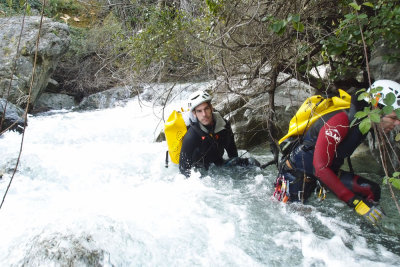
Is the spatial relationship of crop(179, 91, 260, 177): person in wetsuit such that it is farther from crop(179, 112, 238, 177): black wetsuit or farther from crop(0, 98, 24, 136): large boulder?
crop(0, 98, 24, 136): large boulder

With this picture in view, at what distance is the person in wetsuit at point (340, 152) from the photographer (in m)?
2.64

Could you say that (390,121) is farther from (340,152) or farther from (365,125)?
(365,125)

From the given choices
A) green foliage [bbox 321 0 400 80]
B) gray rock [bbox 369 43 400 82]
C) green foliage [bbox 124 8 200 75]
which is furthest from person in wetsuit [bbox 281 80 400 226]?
green foliage [bbox 124 8 200 75]

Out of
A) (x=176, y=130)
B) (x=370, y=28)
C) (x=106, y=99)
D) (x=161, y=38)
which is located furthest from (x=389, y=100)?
(x=106, y=99)

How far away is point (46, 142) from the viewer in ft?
26.3

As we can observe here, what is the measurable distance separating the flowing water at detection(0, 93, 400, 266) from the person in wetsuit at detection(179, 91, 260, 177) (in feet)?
0.89

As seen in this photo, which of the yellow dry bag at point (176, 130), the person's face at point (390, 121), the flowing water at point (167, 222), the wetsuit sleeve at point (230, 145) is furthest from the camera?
the wetsuit sleeve at point (230, 145)

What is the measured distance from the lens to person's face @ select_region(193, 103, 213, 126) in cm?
394

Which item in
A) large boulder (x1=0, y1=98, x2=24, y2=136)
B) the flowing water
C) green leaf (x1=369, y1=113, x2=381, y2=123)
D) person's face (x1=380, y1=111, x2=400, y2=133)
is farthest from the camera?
large boulder (x1=0, y1=98, x2=24, y2=136)

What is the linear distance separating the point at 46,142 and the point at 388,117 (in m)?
7.81

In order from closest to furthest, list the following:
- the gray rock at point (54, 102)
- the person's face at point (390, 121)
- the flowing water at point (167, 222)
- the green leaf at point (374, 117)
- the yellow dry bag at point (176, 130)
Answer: the green leaf at point (374, 117) < the person's face at point (390, 121) < the flowing water at point (167, 222) < the yellow dry bag at point (176, 130) < the gray rock at point (54, 102)

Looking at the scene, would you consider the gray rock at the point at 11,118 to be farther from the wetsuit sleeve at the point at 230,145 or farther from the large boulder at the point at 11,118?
the wetsuit sleeve at the point at 230,145

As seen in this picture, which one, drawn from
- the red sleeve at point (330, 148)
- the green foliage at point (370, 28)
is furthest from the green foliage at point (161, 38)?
the red sleeve at point (330, 148)

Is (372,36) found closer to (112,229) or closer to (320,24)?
(320,24)
